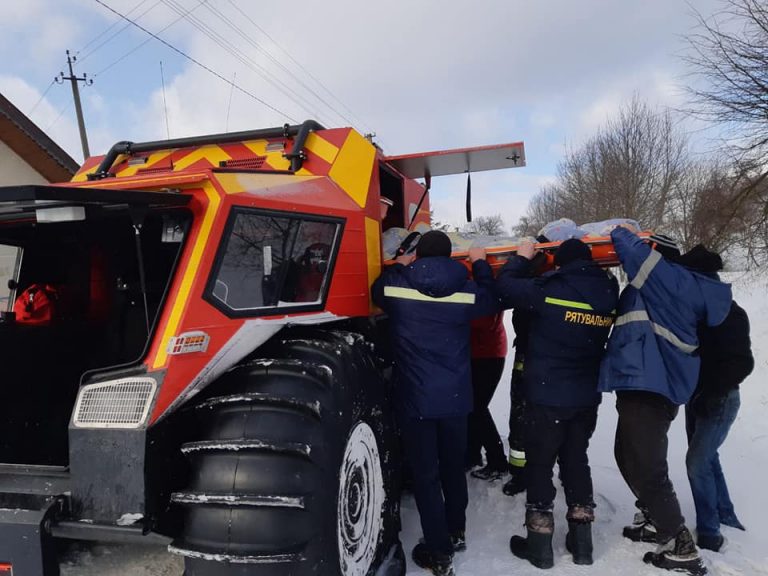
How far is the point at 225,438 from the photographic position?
2.11 m

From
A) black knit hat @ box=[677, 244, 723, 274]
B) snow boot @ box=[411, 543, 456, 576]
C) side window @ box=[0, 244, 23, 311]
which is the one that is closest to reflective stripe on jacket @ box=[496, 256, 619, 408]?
black knit hat @ box=[677, 244, 723, 274]

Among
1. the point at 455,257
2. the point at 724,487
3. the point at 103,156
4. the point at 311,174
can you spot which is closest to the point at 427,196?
the point at 455,257

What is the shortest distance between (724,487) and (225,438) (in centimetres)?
372

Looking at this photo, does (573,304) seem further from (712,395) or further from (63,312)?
(63,312)

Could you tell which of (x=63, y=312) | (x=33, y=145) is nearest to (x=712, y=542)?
(x=63, y=312)

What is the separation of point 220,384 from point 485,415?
3.02 m

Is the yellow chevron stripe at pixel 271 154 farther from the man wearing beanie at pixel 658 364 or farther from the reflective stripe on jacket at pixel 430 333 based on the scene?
the man wearing beanie at pixel 658 364

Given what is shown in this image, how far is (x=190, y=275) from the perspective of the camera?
2293 mm

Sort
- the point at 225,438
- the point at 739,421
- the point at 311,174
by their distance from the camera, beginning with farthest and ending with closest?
the point at 739,421 → the point at 311,174 → the point at 225,438

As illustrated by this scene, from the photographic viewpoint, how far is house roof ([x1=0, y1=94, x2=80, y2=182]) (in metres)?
13.8

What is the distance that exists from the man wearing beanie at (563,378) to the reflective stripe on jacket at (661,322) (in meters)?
0.17

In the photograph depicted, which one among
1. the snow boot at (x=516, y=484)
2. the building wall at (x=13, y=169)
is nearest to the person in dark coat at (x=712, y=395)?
the snow boot at (x=516, y=484)

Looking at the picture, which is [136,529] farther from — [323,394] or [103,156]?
[103,156]

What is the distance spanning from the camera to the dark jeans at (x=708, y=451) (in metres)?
3.67
